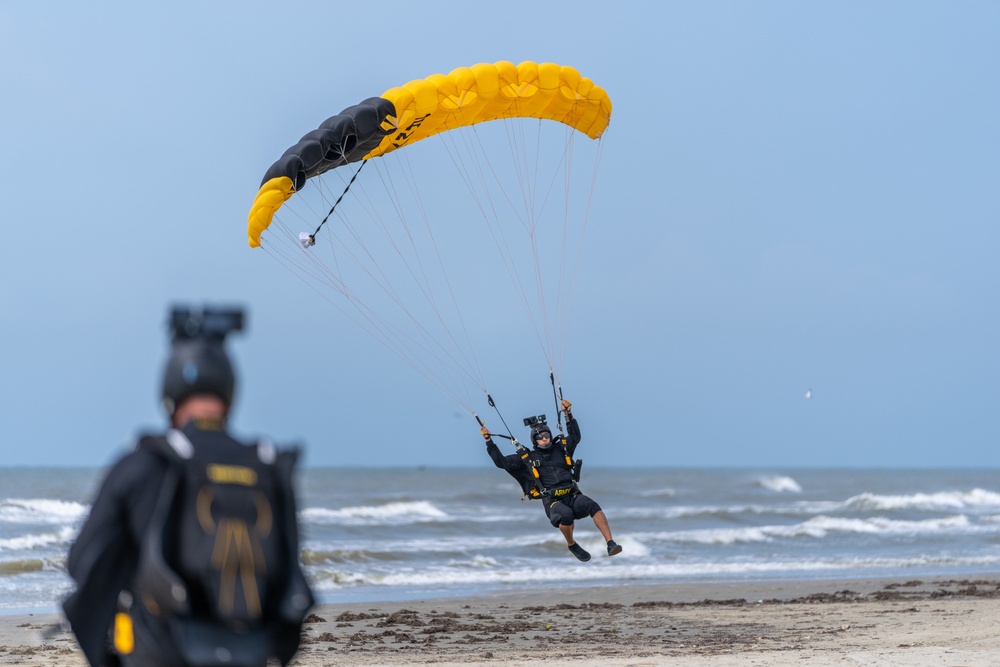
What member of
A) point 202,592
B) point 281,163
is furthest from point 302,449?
point 281,163

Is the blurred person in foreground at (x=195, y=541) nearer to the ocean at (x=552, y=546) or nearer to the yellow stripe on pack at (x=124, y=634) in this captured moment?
the yellow stripe on pack at (x=124, y=634)

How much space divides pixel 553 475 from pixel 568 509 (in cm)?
36

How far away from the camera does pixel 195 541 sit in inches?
99.9

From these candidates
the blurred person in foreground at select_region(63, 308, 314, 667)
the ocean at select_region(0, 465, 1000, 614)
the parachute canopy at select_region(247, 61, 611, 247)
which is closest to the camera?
the blurred person in foreground at select_region(63, 308, 314, 667)

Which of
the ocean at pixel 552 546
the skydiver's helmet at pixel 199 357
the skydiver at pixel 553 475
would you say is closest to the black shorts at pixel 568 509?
the skydiver at pixel 553 475

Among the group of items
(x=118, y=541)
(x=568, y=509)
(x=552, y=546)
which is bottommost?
(x=552, y=546)

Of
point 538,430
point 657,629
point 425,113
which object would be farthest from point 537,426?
point 425,113

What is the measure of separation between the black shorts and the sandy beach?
117cm

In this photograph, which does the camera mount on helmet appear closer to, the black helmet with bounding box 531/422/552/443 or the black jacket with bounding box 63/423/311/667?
the black helmet with bounding box 531/422/552/443

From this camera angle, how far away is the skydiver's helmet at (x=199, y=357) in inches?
108

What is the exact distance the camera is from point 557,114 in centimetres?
1153

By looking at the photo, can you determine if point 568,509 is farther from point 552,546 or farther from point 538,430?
point 552,546

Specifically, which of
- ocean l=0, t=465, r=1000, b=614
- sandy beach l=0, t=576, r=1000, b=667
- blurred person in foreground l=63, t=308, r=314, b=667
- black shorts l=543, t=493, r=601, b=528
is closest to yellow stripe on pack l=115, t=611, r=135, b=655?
blurred person in foreground l=63, t=308, r=314, b=667

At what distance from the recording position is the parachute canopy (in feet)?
32.7
